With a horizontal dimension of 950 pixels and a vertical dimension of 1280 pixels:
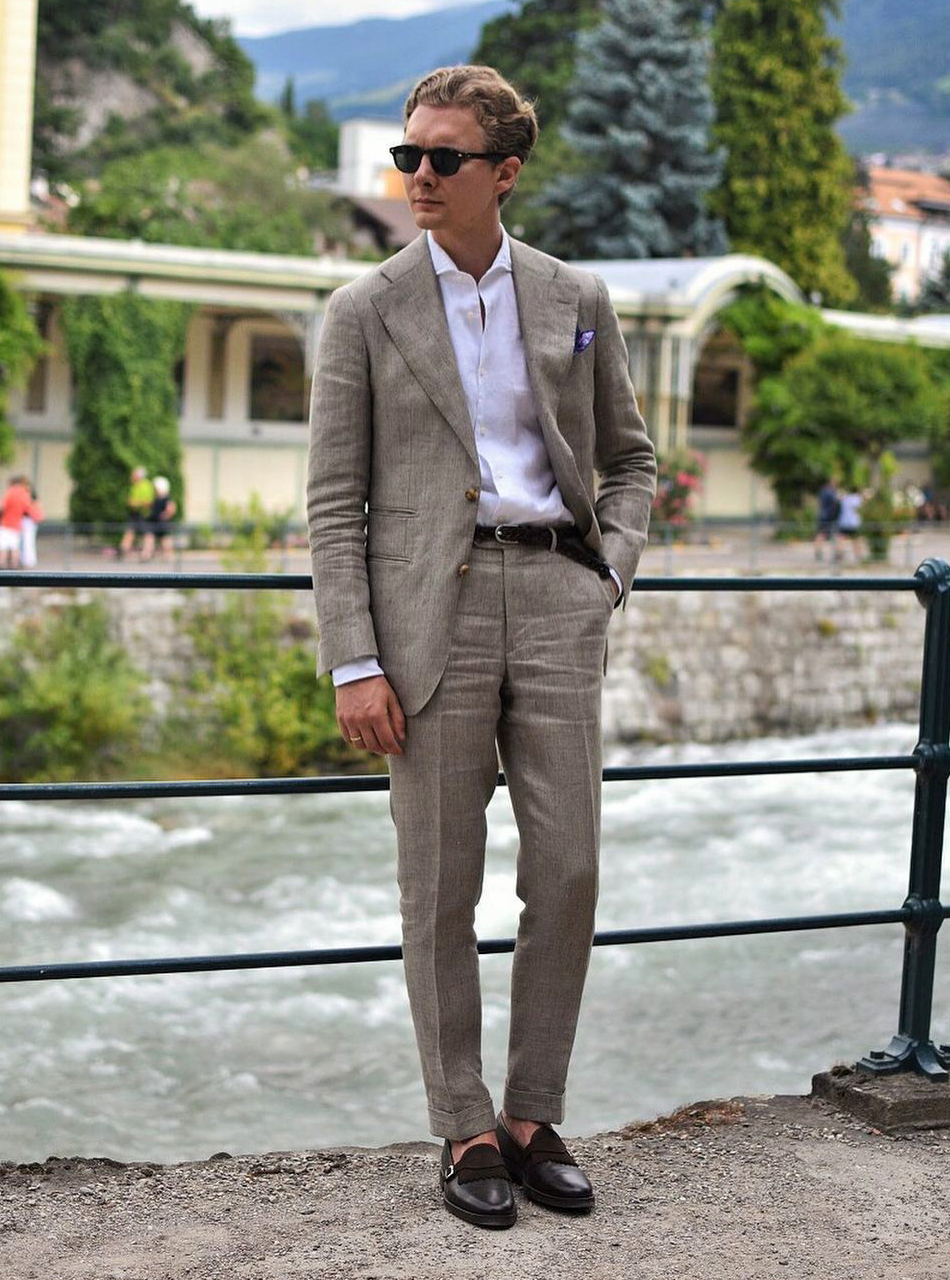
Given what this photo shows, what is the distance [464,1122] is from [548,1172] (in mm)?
176

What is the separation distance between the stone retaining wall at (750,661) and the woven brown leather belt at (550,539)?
17617 millimetres

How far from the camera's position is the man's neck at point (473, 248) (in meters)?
3.31

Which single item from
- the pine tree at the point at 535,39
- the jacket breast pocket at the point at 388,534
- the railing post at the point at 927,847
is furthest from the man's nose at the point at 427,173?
the pine tree at the point at 535,39

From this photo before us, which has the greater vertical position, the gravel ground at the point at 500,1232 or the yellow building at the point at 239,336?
the yellow building at the point at 239,336

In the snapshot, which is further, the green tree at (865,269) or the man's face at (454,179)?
the green tree at (865,269)

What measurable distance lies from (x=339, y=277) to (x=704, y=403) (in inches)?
394

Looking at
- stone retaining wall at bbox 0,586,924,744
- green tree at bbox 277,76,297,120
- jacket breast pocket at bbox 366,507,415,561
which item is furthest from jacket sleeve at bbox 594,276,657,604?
green tree at bbox 277,76,297,120

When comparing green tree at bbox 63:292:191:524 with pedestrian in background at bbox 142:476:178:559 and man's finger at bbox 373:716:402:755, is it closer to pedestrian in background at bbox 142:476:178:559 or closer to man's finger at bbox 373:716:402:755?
pedestrian in background at bbox 142:476:178:559

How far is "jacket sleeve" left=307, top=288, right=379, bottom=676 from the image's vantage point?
3225 millimetres

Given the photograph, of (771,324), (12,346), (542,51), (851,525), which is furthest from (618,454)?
(542,51)

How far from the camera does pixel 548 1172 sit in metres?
3.35

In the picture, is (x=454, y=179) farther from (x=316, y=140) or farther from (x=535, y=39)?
(x=316, y=140)

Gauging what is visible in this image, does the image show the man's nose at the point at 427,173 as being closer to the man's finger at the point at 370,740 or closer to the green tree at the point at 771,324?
the man's finger at the point at 370,740

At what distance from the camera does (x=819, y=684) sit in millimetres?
24656
